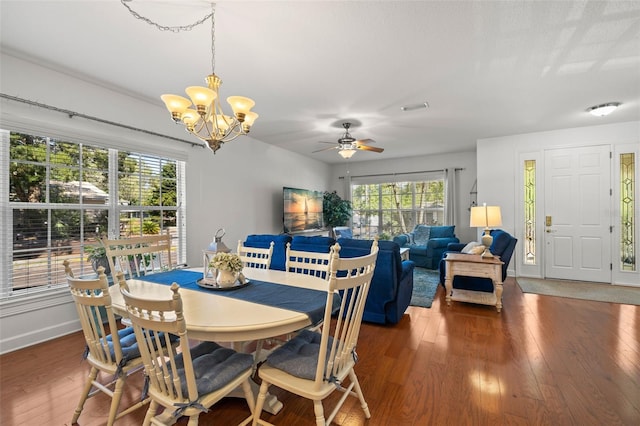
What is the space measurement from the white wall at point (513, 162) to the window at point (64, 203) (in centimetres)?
572

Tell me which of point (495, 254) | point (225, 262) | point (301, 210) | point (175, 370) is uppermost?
point (301, 210)

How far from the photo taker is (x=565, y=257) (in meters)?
4.96

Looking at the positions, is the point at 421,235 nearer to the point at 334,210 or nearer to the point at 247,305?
the point at 334,210

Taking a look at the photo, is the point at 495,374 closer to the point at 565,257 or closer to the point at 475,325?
the point at 475,325

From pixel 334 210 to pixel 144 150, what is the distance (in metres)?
4.66

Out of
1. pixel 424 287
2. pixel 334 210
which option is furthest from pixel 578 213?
pixel 334 210

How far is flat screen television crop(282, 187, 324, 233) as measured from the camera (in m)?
5.95

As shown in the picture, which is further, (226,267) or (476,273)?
(476,273)

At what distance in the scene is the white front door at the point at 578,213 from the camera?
470cm

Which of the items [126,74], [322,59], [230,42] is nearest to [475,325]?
[322,59]

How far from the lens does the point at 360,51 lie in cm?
252

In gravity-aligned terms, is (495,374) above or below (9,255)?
below

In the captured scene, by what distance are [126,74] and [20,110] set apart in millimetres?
968

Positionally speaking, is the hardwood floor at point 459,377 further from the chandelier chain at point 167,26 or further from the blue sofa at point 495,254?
the chandelier chain at point 167,26
